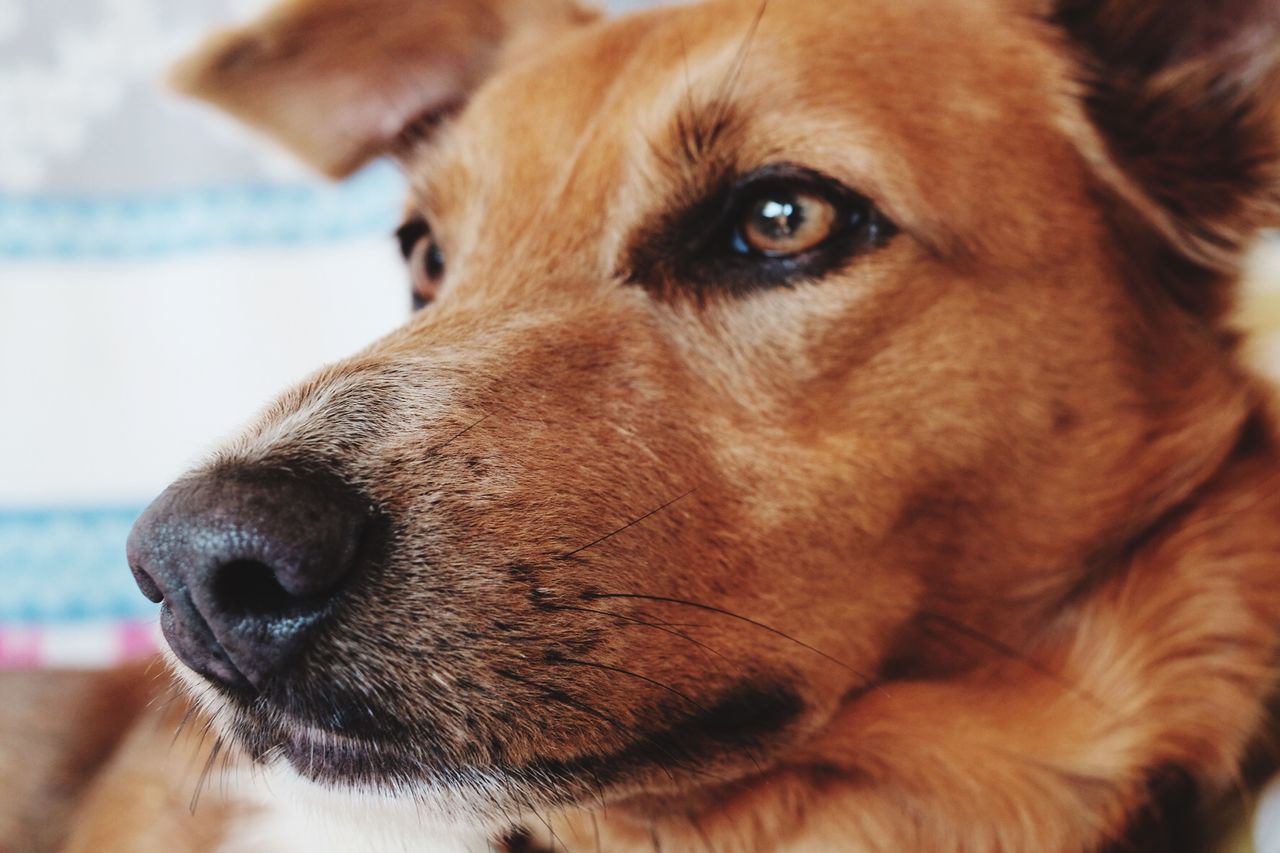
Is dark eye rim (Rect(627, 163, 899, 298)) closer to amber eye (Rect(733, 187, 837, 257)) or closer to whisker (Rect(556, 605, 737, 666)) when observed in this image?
amber eye (Rect(733, 187, 837, 257))

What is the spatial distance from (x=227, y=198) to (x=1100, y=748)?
9.40 ft

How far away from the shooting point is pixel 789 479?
4.23 feet

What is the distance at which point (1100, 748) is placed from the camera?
139cm

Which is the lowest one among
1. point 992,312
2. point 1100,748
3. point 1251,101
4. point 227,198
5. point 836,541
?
point 227,198

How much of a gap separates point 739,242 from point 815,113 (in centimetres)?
19

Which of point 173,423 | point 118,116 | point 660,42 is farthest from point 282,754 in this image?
point 118,116

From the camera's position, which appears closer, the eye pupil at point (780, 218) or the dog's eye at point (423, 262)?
the eye pupil at point (780, 218)

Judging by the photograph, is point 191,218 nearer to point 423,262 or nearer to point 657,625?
point 423,262

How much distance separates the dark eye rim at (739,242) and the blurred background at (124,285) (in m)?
1.77

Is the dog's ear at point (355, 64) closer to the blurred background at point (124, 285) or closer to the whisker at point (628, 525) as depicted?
the blurred background at point (124, 285)

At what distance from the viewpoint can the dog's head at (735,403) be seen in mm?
1084

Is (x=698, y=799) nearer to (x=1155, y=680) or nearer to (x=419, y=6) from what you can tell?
(x=1155, y=680)

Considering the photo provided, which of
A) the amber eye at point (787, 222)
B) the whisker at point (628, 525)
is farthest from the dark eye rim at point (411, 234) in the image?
the whisker at point (628, 525)

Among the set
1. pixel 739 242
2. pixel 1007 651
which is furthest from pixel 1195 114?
pixel 1007 651
